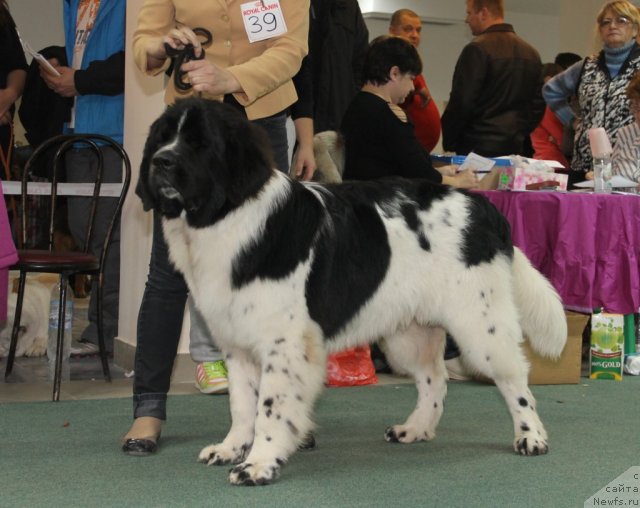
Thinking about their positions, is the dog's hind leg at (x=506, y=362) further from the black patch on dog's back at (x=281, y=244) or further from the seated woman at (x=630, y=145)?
the seated woman at (x=630, y=145)

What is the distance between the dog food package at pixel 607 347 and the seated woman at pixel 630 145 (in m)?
0.93

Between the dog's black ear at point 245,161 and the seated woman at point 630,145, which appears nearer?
the dog's black ear at point 245,161

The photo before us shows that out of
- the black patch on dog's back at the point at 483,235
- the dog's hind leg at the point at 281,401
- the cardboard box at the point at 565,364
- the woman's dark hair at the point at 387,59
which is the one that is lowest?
the cardboard box at the point at 565,364

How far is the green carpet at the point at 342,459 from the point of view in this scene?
2654 mm

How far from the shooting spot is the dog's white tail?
3.41m

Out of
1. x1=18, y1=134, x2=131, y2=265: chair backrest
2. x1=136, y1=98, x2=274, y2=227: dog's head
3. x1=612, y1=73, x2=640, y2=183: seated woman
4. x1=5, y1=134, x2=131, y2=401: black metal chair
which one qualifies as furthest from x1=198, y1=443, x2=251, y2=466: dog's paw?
x1=612, y1=73, x2=640, y2=183: seated woman

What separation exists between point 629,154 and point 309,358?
3342 mm

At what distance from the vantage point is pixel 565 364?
4.72 meters

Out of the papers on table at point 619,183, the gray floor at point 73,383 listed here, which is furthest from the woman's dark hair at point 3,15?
the papers on table at point 619,183

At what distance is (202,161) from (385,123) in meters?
2.25

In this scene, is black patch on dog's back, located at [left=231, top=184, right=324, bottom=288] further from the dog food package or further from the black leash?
the dog food package

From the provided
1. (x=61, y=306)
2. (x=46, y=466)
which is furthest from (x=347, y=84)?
(x=46, y=466)

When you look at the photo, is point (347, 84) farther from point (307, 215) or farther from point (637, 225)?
point (307, 215)

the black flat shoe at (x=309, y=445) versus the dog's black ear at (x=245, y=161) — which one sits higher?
the dog's black ear at (x=245, y=161)
